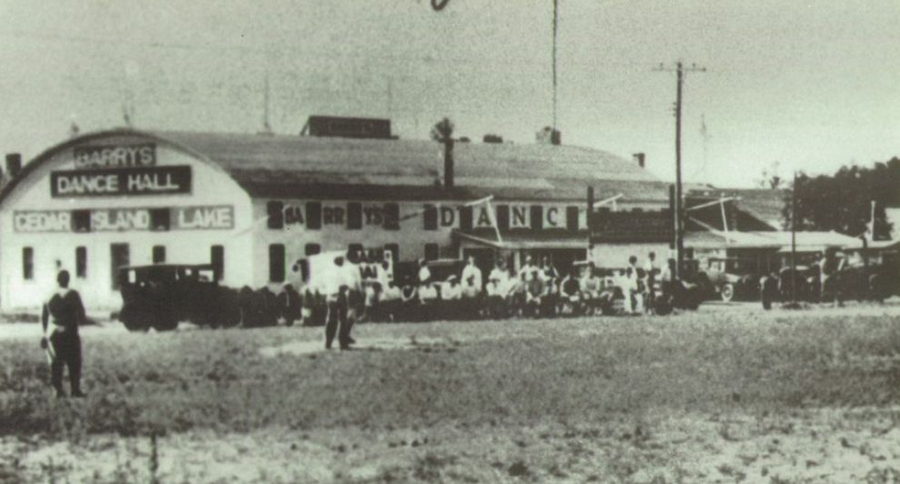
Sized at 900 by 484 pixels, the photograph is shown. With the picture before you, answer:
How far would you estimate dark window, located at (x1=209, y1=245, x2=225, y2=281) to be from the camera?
40.5 ft

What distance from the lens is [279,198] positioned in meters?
10.8

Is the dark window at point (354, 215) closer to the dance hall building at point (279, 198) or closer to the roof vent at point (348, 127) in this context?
the dance hall building at point (279, 198)

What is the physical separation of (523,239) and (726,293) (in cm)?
1900

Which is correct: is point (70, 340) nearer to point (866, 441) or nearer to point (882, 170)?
point (866, 441)

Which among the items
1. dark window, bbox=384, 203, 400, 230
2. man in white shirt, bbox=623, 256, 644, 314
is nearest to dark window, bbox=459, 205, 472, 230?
dark window, bbox=384, 203, 400, 230

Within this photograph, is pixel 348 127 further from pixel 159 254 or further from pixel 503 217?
pixel 159 254

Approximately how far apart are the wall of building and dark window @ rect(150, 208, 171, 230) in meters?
0.02

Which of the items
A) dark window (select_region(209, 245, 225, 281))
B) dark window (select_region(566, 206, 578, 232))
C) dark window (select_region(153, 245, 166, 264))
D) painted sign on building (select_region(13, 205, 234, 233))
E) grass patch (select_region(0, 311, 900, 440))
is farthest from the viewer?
dark window (select_region(209, 245, 225, 281))

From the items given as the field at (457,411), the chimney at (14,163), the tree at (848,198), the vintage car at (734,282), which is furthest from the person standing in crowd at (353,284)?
the vintage car at (734,282)

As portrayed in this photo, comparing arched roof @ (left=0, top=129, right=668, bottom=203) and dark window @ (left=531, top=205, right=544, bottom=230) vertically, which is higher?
arched roof @ (left=0, top=129, right=668, bottom=203)

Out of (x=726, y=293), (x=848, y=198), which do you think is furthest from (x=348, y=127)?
(x=726, y=293)

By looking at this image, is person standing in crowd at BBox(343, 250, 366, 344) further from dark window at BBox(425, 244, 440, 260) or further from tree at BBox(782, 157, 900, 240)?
tree at BBox(782, 157, 900, 240)

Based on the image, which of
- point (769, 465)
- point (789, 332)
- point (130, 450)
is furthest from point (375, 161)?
point (789, 332)

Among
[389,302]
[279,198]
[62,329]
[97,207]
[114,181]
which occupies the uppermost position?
[114,181]
